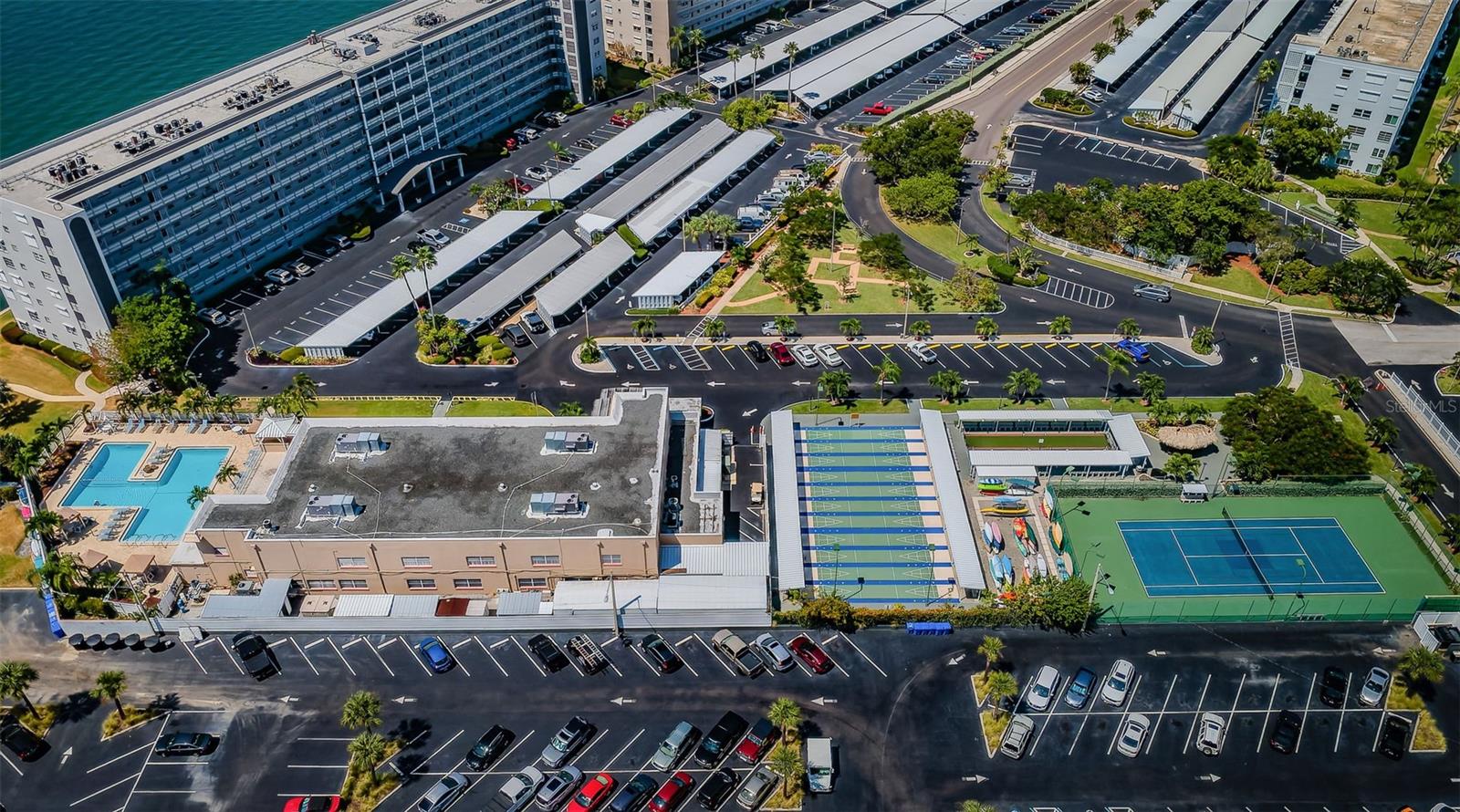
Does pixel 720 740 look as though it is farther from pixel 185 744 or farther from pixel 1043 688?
pixel 185 744

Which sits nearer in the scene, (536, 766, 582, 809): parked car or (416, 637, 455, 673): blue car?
(536, 766, 582, 809): parked car

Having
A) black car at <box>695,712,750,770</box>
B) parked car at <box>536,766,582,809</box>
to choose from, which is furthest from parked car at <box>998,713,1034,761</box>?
parked car at <box>536,766,582,809</box>

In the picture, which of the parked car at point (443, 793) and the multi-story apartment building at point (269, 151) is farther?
the multi-story apartment building at point (269, 151)

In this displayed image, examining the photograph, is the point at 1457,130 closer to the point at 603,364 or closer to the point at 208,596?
the point at 603,364

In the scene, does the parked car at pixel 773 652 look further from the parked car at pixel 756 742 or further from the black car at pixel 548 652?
the black car at pixel 548 652

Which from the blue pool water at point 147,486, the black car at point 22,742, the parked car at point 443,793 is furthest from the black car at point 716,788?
the blue pool water at point 147,486

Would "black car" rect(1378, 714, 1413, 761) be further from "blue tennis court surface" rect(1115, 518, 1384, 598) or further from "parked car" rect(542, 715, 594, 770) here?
"parked car" rect(542, 715, 594, 770)
